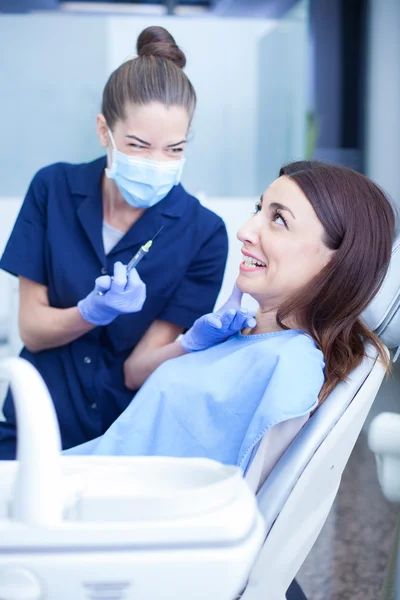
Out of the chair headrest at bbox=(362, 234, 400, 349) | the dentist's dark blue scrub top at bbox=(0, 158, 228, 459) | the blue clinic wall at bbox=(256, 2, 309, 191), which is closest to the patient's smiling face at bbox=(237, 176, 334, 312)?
the chair headrest at bbox=(362, 234, 400, 349)

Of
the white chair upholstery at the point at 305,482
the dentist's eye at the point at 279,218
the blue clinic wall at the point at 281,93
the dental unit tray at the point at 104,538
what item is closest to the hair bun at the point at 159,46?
the dentist's eye at the point at 279,218

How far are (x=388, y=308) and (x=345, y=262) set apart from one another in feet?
0.37

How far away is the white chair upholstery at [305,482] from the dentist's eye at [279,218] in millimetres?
305

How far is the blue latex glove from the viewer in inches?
54.6

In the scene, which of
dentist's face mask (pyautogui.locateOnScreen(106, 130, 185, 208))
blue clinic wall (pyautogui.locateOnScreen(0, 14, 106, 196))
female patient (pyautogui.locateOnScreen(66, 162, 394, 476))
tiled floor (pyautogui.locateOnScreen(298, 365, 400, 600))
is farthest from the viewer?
blue clinic wall (pyautogui.locateOnScreen(0, 14, 106, 196))

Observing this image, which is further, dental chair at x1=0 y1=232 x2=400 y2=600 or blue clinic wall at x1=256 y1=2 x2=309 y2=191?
blue clinic wall at x1=256 y1=2 x2=309 y2=191

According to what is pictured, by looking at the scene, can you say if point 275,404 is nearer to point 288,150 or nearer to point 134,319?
point 134,319

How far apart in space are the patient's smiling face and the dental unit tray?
64 cm

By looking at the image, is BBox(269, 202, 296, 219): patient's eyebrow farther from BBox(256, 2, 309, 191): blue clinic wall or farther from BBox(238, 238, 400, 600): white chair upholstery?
BBox(256, 2, 309, 191): blue clinic wall

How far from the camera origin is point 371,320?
1.31 meters

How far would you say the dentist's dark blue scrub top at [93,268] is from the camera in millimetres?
1636

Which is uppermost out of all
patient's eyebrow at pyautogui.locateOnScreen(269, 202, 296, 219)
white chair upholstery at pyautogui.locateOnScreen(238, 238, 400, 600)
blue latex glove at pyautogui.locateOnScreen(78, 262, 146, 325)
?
patient's eyebrow at pyautogui.locateOnScreen(269, 202, 296, 219)

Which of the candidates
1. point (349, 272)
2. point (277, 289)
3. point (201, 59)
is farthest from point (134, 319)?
point (201, 59)

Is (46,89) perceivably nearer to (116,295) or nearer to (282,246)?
(116,295)
